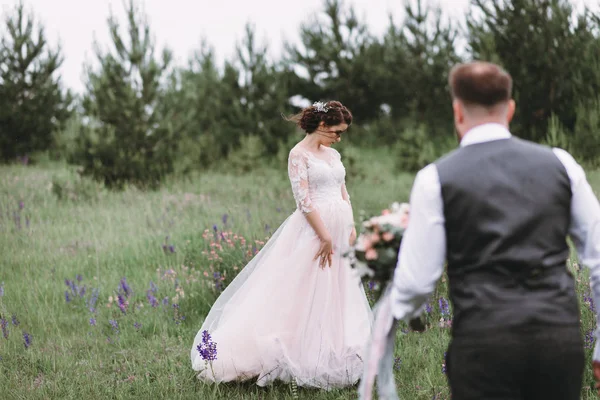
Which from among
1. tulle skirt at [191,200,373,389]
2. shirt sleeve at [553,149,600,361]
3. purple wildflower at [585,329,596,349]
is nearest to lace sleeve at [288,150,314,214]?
tulle skirt at [191,200,373,389]

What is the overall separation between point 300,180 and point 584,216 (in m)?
2.62

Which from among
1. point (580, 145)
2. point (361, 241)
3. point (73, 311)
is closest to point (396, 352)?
point (361, 241)

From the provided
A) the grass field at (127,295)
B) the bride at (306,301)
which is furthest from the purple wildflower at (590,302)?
the bride at (306,301)

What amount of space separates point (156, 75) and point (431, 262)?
14877mm

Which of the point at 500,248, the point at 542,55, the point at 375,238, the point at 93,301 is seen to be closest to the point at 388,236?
the point at 375,238

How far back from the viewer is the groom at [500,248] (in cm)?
208

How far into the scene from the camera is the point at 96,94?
15750mm

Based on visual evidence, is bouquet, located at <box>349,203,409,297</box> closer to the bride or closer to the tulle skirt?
the tulle skirt

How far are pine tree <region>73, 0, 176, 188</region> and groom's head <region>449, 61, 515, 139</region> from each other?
14173 mm

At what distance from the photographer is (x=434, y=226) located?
2.14 m

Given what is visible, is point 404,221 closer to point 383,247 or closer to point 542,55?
point 383,247

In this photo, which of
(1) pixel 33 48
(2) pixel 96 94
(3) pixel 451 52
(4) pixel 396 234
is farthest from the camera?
(3) pixel 451 52

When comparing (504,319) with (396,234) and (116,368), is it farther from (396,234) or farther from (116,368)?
(116,368)

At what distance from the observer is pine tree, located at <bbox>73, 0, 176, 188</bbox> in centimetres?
1568
